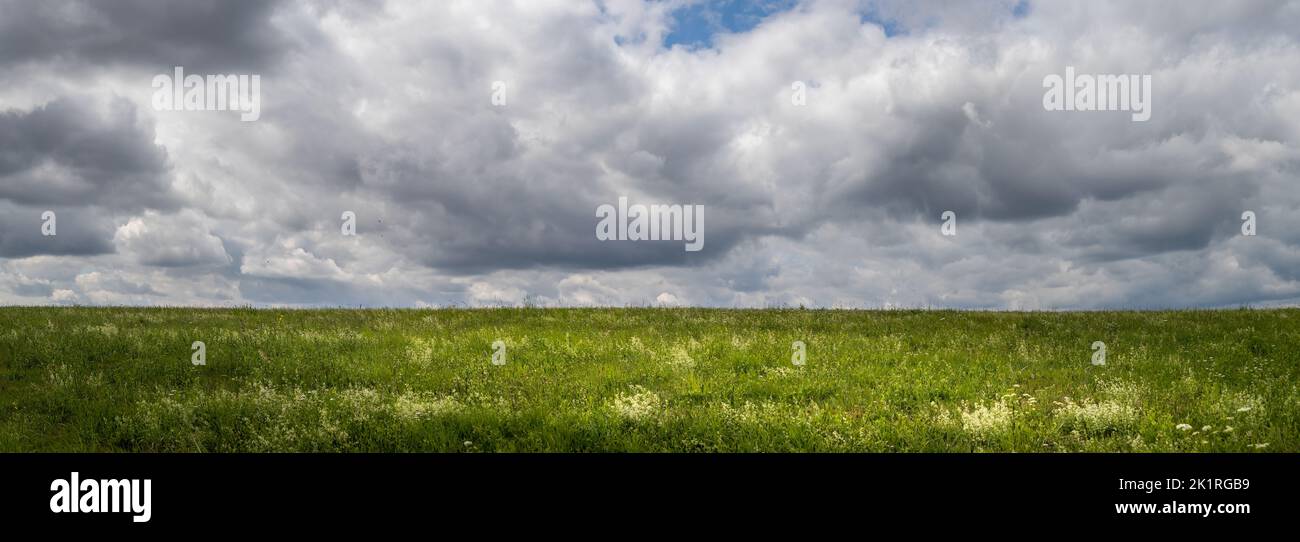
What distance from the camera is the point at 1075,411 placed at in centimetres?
962

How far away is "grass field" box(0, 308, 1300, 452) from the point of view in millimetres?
9086

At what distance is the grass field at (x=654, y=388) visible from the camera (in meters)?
9.09

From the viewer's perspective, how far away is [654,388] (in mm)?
11711
